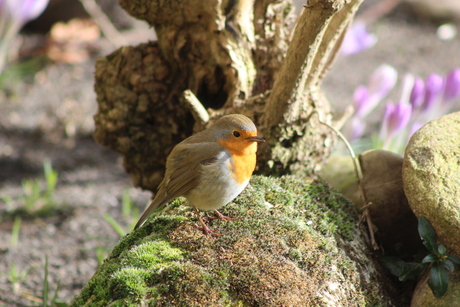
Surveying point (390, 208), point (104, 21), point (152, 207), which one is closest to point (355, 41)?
point (390, 208)

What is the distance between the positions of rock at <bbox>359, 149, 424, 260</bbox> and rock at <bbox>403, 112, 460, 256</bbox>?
13.4 inches

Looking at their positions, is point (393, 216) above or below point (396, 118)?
below

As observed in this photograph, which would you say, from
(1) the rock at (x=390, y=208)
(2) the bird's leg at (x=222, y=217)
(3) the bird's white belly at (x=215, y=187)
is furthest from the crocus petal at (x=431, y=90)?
(2) the bird's leg at (x=222, y=217)

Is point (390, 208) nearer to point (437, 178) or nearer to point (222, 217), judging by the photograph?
point (437, 178)

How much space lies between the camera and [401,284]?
8.61 feet

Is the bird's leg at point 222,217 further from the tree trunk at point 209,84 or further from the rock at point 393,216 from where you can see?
the rock at point 393,216

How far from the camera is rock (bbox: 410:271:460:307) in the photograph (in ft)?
7.13

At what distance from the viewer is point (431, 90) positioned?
11.5 feet

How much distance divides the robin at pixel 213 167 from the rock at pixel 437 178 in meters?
0.80

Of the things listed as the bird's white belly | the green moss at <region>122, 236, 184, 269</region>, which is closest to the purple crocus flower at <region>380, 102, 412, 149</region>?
the bird's white belly

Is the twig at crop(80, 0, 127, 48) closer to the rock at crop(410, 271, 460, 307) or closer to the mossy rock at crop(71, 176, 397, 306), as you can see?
the mossy rock at crop(71, 176, 397, 306)

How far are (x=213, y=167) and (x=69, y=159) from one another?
3.25 metres

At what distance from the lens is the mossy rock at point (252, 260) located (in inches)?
77.3

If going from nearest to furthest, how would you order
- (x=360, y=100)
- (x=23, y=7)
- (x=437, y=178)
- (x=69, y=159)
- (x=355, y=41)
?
1. (x=437, y=178)
2. (x=360, y=100)
3. (x=355, y=41)
4. (x=23, y=7)
5. (x=69, y=159)
